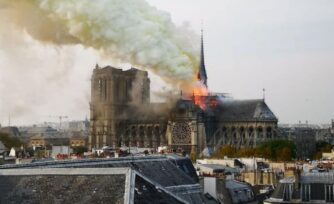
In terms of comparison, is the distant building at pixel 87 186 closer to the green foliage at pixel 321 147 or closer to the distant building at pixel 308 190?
the distant building at pixel 308 190

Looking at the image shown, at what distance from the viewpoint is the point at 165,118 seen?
540 ft

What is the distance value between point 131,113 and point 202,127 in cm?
2323

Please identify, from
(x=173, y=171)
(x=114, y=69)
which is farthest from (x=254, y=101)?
(x=173, y=171)

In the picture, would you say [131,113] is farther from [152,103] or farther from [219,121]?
[219,121]

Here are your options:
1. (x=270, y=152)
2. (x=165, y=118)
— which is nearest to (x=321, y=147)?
(x=270, y=152)

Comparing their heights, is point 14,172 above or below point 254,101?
below

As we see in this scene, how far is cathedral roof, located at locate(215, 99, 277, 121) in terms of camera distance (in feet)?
514

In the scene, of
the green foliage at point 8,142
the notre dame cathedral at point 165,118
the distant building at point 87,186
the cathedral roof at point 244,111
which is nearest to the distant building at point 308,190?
the distant building at point 87,186

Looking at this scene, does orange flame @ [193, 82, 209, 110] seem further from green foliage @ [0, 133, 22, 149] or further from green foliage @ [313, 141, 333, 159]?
green foliage @ [0, 133, 22, 149]

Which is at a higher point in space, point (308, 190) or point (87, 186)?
point (87, 186)

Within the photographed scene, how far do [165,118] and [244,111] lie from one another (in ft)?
54.1

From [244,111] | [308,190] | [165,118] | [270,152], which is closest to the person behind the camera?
[308,190]

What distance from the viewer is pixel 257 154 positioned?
12338 centimetres

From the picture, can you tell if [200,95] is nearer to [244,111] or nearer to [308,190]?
[244,111]
